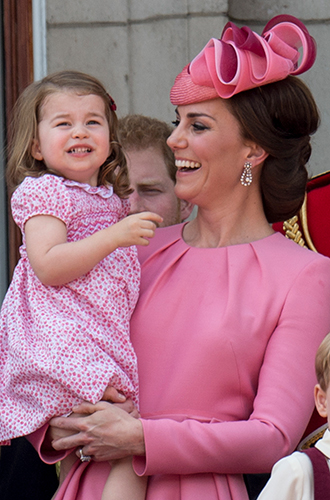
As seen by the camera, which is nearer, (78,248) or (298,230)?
(78,248)

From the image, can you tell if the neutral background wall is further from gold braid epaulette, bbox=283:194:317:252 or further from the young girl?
the young girl

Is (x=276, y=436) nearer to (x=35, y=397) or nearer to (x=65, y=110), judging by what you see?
(x=35, y=397)

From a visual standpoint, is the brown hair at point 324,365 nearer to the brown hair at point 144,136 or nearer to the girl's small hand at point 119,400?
the girl's small hand at point 119,400

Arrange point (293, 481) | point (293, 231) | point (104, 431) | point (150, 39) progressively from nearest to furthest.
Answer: point (293, 481), point (104, 431), point (293, 231), point (150, 39)

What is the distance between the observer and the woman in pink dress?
2369 mm

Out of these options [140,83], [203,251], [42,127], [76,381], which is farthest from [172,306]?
[140,83]

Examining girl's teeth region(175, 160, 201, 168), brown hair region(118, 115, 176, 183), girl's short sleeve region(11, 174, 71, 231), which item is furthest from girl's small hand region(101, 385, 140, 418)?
brown hair region(118, 115, 176, 183)

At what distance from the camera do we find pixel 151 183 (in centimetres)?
330

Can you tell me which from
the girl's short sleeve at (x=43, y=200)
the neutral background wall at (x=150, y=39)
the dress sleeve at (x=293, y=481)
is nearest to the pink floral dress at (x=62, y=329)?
the girl's short sleeve at (x=43, y=200)

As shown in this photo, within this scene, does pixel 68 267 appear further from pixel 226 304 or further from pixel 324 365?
pixel 324 365

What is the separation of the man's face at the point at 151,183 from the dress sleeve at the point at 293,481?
1.53 m

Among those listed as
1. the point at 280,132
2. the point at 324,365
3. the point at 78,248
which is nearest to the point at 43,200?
the point at 78,248

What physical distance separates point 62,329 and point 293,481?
0.76 meters

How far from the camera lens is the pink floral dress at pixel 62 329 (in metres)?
2.37
